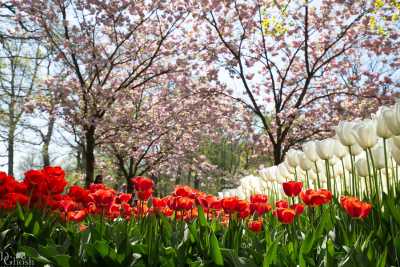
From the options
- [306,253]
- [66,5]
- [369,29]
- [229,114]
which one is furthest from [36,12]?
[306,253]

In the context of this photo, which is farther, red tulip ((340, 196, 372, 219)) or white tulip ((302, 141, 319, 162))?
white tulip ((302, 141, 319, 162))

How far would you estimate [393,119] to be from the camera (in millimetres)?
2055

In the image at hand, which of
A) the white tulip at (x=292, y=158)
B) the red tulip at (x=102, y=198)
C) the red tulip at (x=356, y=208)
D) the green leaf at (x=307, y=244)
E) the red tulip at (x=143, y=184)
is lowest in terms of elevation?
the green leaf at (x=307, y=244)

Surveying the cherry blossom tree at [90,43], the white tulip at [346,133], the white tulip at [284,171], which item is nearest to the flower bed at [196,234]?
the white tulip at [346,133]

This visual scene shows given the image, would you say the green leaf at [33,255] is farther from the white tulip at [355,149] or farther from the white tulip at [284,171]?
the white tulip at [284,171]

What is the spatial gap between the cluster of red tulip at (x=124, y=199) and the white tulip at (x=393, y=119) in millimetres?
430

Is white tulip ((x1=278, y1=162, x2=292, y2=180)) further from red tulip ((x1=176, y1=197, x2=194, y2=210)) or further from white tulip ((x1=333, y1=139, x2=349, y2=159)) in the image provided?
red tulip ((x1=176, y1=197, x2=194, y2=210))

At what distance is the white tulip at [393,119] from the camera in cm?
203

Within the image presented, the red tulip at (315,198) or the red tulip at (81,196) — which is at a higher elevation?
the red tulip at (81,196)

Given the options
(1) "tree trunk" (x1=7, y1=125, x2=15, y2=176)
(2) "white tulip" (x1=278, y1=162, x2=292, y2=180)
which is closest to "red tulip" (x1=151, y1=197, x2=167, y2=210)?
(2) "white tulip" (x1=278, y1=162, x2=292, y2=180)

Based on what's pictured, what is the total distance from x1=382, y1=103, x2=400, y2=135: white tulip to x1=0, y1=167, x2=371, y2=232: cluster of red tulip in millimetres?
430

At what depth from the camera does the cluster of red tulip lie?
83.9 inches

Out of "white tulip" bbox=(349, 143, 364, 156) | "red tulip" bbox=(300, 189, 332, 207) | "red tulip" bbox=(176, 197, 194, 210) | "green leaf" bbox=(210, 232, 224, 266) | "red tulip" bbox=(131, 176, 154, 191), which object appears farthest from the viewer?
"white tulip" bbox=(349, 143, 364, 156)

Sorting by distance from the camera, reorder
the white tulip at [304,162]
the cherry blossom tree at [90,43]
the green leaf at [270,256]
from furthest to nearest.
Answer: the cherry blossom tree at [90,43] < the white tulip at [304,162] < the green leaf at [270,256]
